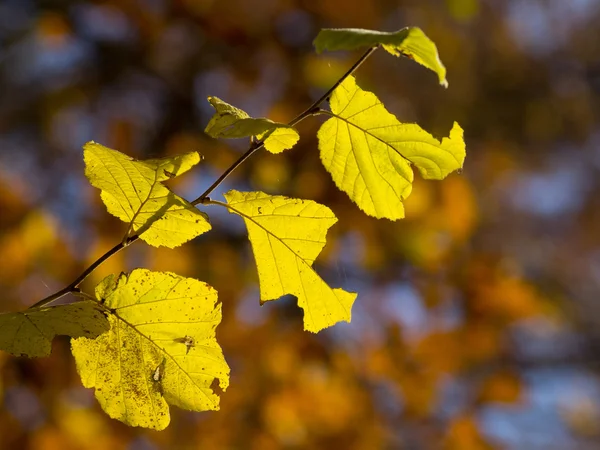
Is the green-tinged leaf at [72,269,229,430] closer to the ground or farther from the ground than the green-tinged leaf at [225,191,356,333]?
closer to the ground

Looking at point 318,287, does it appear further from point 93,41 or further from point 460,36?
point 460,36

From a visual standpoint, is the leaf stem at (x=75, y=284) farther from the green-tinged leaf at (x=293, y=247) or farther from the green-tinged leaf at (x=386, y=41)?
the green-tinged leaf at (x=386, y=41)

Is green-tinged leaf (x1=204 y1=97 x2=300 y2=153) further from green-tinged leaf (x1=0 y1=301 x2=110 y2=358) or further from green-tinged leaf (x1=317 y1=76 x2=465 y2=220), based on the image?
green-tinged leaf (x1=0 y1=301 x2=110 y2=358)

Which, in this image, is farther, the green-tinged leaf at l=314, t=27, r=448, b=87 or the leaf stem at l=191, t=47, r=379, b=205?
the leaf stem at l=191, t=47, r=379, b=205

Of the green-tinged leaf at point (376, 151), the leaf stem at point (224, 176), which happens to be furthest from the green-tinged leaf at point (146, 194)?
the green-tinged leaf at point (376, 151)

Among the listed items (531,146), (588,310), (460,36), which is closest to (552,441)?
(588,310)

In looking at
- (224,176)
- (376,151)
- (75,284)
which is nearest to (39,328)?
(75,284)

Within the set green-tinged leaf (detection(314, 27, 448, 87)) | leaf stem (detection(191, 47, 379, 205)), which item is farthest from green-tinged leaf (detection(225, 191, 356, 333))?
green-tinged leaf (detection(314, 27, 448, 87))
